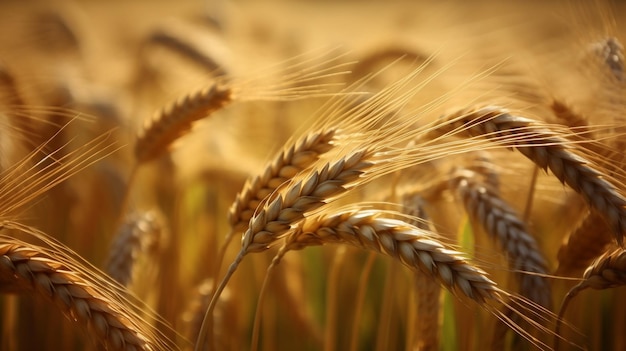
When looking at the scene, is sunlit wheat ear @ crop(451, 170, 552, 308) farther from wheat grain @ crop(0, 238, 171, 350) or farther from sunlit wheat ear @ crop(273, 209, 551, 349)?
wheat grain @ crop(0, 238, 171, 350)

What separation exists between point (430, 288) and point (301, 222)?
378mm

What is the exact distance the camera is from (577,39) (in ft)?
5.44

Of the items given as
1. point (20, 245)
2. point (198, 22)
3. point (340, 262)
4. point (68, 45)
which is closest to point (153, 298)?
point (340, 262)

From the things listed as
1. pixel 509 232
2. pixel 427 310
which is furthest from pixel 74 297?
pixel 509 232

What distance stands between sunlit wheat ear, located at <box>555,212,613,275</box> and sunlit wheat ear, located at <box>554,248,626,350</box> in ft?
0.29

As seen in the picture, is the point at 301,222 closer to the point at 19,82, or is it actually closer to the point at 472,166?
the point at 472,166

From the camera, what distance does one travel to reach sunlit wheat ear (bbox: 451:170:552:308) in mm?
1160

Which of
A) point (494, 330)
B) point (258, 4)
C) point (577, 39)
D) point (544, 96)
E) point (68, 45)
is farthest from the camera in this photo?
point (258, 4)

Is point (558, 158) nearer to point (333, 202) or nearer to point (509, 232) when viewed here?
point (509, 232)

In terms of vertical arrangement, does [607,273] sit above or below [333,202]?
below

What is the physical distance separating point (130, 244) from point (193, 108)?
1.39 feet

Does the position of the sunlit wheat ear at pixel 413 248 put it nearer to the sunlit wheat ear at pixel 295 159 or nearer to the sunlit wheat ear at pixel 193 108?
the sunlit wheat ear at pixel 295 159

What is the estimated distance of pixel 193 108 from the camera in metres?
1.47

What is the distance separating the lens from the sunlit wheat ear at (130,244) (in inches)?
59.5
